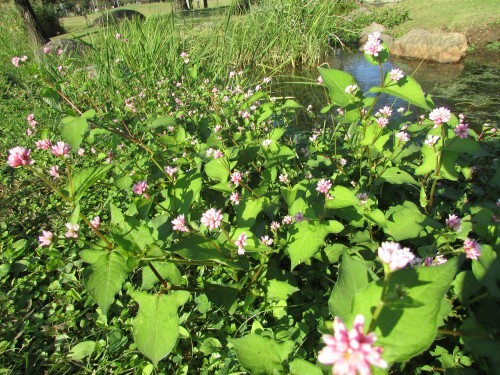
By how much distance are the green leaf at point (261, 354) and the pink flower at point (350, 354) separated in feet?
2.19

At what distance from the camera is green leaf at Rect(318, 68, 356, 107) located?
5.87 ft

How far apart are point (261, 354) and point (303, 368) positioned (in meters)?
0.18

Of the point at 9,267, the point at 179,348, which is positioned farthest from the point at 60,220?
the point at 179,348

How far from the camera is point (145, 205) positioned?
1.69m

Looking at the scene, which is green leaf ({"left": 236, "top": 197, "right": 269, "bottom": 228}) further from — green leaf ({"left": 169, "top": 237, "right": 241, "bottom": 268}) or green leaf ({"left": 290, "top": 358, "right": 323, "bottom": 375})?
green leaf ({"left": 290, "top": 358, "right": 323, "bottom": 375})

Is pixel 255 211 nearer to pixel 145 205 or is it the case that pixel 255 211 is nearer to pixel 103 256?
pixel 145 205

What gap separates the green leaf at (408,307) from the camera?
79cm

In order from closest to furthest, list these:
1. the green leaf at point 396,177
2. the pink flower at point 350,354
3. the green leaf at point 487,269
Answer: the pink flower at point 350,354 → the green leaf at point 487,269 → the green leaf at point 396,177

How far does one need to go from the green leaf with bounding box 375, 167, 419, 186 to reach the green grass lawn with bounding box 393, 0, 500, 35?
868cm

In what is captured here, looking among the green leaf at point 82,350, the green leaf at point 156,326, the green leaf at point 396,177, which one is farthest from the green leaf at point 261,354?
the green leaf at point 396,177

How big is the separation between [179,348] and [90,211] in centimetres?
158

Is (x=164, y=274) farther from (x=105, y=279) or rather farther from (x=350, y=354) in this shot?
(x=350, y=354)

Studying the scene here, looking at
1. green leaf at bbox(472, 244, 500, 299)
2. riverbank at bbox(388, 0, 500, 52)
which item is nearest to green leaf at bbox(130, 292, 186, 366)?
green leaf at bbox(472, 244, 500, 299)

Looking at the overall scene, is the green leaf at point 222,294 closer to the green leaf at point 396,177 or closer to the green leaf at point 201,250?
the green leaf at point 201,250
